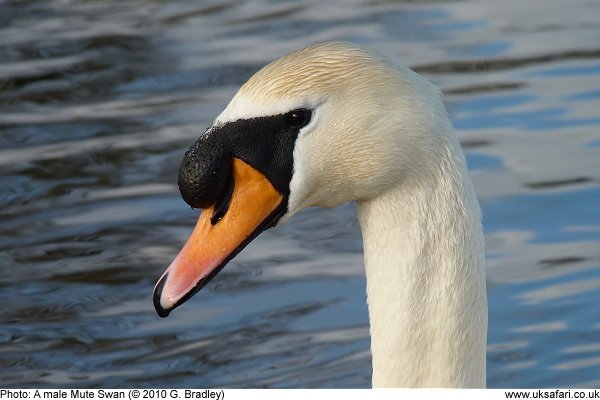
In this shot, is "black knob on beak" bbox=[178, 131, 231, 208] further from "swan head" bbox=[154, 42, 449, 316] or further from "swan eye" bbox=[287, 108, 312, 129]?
"swan eye" bbox=[287, 108, 312, 129]

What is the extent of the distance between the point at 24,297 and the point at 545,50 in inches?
170

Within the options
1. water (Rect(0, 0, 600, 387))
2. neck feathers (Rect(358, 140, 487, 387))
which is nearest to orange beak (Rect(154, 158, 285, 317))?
neck feathers (Rect(358, 140, 487, 387))

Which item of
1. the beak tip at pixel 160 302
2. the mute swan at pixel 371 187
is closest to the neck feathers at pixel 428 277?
the mute swan at pixel 371 187

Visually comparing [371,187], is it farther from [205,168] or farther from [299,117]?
[205,168]

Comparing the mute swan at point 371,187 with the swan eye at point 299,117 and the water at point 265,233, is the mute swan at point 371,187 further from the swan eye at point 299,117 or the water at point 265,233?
the water at point 265,233

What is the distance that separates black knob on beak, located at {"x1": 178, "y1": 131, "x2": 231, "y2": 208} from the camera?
414 cm

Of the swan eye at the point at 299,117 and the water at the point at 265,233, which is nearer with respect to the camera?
the swan eye at the point at 299,117

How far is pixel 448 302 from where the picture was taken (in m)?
4.30

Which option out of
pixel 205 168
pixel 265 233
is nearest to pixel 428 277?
pixel 205 168

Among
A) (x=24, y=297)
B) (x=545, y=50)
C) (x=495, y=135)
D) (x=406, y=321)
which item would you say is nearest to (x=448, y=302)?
(x=406, y=321)

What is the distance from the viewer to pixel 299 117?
4215 mm

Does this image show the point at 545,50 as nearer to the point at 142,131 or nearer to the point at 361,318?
the point at 142,131

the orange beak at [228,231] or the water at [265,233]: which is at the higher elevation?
the orange beak at [228,231]

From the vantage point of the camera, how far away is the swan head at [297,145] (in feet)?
13.6
